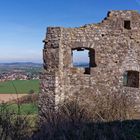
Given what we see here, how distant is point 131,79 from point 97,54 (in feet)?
5.63

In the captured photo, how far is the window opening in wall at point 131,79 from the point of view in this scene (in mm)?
14125

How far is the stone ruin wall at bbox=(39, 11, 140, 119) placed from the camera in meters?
13.5

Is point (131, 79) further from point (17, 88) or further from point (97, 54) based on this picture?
point (17, 88)

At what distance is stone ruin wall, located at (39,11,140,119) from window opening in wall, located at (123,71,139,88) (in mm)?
347

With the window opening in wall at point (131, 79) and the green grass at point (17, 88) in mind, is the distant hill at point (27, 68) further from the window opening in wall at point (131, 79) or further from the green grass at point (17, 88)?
the window opening in wall at point (131, 79)

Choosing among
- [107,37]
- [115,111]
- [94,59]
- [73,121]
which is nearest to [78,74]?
[94,59]

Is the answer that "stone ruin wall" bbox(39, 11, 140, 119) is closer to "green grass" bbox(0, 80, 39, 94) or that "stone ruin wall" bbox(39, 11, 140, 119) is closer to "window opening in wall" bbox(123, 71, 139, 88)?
"window opening in wall" bbox(123, 71, 139, 88)

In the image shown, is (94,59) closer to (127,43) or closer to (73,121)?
(127,43)

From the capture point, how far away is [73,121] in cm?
675

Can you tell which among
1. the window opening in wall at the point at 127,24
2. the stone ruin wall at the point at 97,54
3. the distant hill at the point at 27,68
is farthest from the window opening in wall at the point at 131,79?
the distant hill at the point at 27,68

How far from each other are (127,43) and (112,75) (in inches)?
49.1

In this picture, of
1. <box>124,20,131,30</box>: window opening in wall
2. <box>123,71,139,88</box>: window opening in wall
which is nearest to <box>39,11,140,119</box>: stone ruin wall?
<box>124,20,131,30</box>: window opening in wall

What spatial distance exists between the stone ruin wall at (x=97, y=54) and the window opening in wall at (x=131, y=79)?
347mm

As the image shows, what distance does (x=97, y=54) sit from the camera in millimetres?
13719
